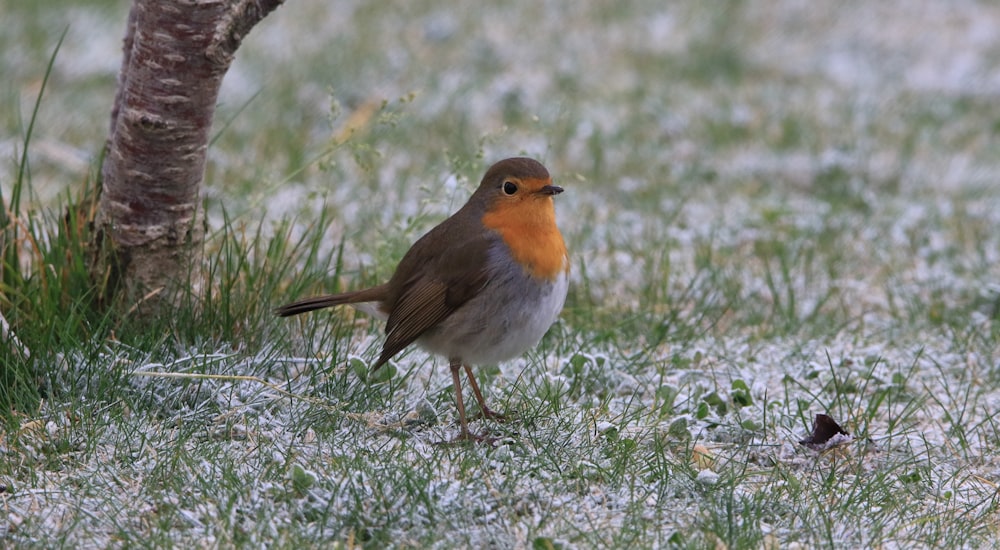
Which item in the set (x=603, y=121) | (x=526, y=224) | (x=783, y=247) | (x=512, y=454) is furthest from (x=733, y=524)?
(x=603, y=121)

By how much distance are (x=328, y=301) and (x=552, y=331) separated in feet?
4.09

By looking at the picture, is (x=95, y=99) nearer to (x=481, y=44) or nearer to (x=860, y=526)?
(x=481, y=44)

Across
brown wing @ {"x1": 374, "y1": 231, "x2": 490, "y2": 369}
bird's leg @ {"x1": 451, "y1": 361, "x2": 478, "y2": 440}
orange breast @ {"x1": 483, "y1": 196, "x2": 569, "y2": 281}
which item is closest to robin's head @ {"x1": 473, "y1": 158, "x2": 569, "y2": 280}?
orange breast @ {"x1": 483, "y1": 196, "x2": 569, "y2": 281}

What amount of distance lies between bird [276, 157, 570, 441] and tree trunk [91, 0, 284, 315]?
0.53 metres

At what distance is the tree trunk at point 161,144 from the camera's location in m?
4.23

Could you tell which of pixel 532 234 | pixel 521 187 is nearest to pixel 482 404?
pixel 532 234

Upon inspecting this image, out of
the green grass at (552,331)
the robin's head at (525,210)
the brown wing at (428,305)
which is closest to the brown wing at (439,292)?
the brown wing at (428,305)

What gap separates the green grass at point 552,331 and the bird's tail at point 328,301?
0.17m

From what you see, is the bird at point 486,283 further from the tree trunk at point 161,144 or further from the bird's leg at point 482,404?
the tree trunk at point 161,144

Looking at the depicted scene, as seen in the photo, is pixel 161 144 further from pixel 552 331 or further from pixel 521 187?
pixel 552 331

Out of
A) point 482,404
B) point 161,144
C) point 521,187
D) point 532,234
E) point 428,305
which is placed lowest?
point 482,404

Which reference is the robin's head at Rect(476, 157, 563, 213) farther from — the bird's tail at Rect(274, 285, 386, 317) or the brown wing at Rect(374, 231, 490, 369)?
the bird's tail at Rect(274, 285, 386, 317)

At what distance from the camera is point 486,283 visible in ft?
13.9

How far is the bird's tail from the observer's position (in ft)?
14.4
